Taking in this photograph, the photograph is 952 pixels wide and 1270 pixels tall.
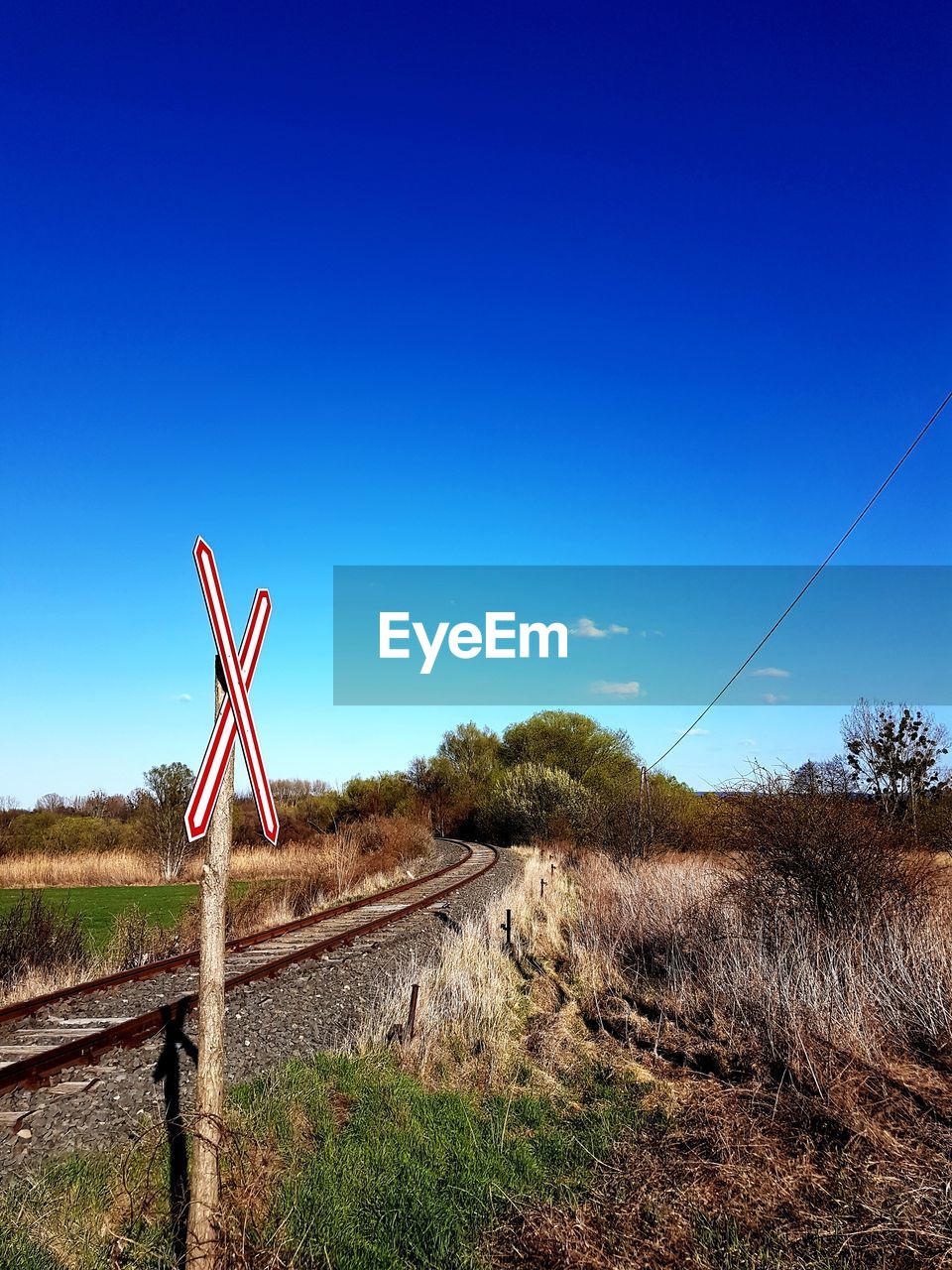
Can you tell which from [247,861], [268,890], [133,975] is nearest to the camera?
[133,975]

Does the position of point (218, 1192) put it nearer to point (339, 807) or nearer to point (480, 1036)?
point (480, 1036)

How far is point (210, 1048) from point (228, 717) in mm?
1546

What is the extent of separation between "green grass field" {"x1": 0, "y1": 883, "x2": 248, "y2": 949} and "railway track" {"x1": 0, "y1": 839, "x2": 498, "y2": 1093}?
539 centimetres

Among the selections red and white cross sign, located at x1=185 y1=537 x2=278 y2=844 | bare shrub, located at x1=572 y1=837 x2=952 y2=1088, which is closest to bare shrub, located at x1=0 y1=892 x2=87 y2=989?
bare shrub, located at x1=572 y1=837 x2=952 y2=1088

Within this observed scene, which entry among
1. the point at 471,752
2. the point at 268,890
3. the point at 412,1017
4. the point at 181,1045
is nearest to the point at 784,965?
the point at 412,1017

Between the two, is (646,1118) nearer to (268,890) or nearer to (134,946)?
(134,946)

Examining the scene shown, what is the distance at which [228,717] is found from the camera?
11.3ft

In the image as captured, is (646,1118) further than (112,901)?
No

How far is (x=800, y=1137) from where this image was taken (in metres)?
5.08

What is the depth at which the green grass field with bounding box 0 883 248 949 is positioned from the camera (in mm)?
20741

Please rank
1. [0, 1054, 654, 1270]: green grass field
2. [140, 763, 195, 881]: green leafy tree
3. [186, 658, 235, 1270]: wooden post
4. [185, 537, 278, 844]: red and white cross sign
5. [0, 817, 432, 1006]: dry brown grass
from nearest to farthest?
[185, 537, 278, 844]: red and white cross sign
[186, 658, 235, 1270]: wooden post
[0, 1054, 654, 1270]: green grass field
[0, 817, 432, 1006]: dry brown grass
[140, 763, 195, 881]: green leafy tree

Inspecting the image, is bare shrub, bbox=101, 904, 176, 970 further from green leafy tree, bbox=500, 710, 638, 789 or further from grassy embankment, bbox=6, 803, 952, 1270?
green leafy tree, bbox=500, 710, 638, 789

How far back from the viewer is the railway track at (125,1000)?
7.14 meters

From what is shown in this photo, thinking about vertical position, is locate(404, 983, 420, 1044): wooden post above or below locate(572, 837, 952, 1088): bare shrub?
below
